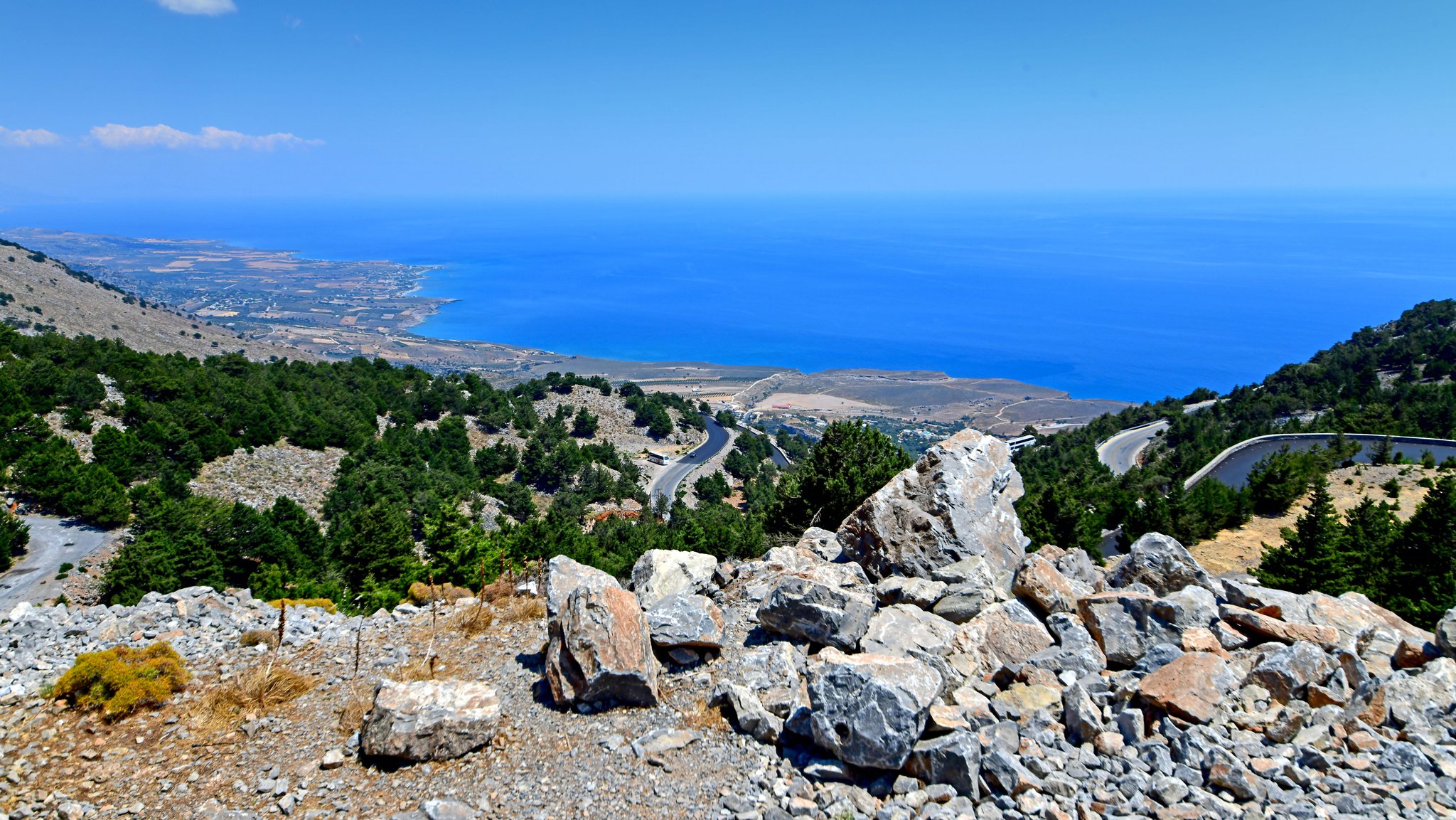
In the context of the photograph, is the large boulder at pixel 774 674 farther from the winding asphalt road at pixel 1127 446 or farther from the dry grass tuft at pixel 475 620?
the winding asphalt road at pixel 1127 446

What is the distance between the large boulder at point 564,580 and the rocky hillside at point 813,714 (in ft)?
0.27

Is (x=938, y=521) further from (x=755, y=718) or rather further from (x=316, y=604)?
(x=316, y=604)

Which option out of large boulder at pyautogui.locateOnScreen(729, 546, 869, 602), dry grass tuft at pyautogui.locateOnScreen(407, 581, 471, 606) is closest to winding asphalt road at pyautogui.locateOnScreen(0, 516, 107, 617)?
dry grass tuft at pyautogui.locateOnScreen(407, 581, 471, 606)

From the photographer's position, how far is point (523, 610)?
1212cm

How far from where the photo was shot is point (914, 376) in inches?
5172

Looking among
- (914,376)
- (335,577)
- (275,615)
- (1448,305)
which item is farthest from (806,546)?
(914,376)

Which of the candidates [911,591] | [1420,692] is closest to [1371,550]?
[1420,692]

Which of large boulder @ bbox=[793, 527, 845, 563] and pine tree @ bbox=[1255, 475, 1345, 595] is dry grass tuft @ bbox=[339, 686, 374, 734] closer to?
large boulder @ bbox=[793, 527, 845, 563]

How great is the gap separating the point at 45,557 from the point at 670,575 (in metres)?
21.7

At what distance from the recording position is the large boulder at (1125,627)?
9.28 metres

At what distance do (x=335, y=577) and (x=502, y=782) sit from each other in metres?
15.9

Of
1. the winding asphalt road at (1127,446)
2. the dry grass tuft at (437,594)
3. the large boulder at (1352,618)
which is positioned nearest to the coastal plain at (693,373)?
the winding asphalt road at (1127,446)

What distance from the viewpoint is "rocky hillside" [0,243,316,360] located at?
75.7 m

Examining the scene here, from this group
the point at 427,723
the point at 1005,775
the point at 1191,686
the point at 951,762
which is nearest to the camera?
the point at 1005,775
